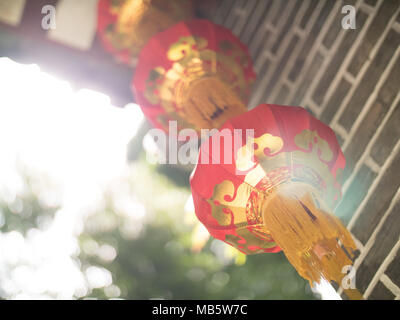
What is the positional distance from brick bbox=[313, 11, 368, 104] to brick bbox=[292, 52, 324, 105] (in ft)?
0.37

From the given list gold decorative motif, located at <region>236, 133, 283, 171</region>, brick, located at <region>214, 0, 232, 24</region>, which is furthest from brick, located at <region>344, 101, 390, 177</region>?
brick, located at <region>214, 0, 232, 24</region>

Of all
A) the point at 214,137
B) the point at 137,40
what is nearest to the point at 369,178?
the point at 214,137

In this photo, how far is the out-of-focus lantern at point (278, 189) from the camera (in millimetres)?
1516

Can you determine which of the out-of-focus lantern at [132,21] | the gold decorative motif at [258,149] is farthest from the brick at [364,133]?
the out-of-focus lantern at [132,21]

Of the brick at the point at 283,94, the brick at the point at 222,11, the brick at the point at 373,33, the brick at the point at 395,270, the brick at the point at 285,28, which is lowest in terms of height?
the brick at the point at 395,270

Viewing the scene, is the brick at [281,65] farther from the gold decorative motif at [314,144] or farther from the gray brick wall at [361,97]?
the gold decorative motif at [314,144]

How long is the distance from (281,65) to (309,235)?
76.5 inches

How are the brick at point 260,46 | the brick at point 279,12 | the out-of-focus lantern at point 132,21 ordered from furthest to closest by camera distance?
1. the brick at point 260,46
2. the brick at point 279,12
3. the out-of-focus lantern at point 132,21

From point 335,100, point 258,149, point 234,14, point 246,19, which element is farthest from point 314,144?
point 234,14

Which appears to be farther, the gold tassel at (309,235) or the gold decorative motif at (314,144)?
the gold decorative motif at (314,144)

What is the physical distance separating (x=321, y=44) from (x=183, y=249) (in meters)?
3.40

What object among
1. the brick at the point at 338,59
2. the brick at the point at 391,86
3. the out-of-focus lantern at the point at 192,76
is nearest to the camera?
the brick at the point at 391,86

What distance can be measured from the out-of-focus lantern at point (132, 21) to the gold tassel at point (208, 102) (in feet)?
3.01

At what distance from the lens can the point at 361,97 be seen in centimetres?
227
